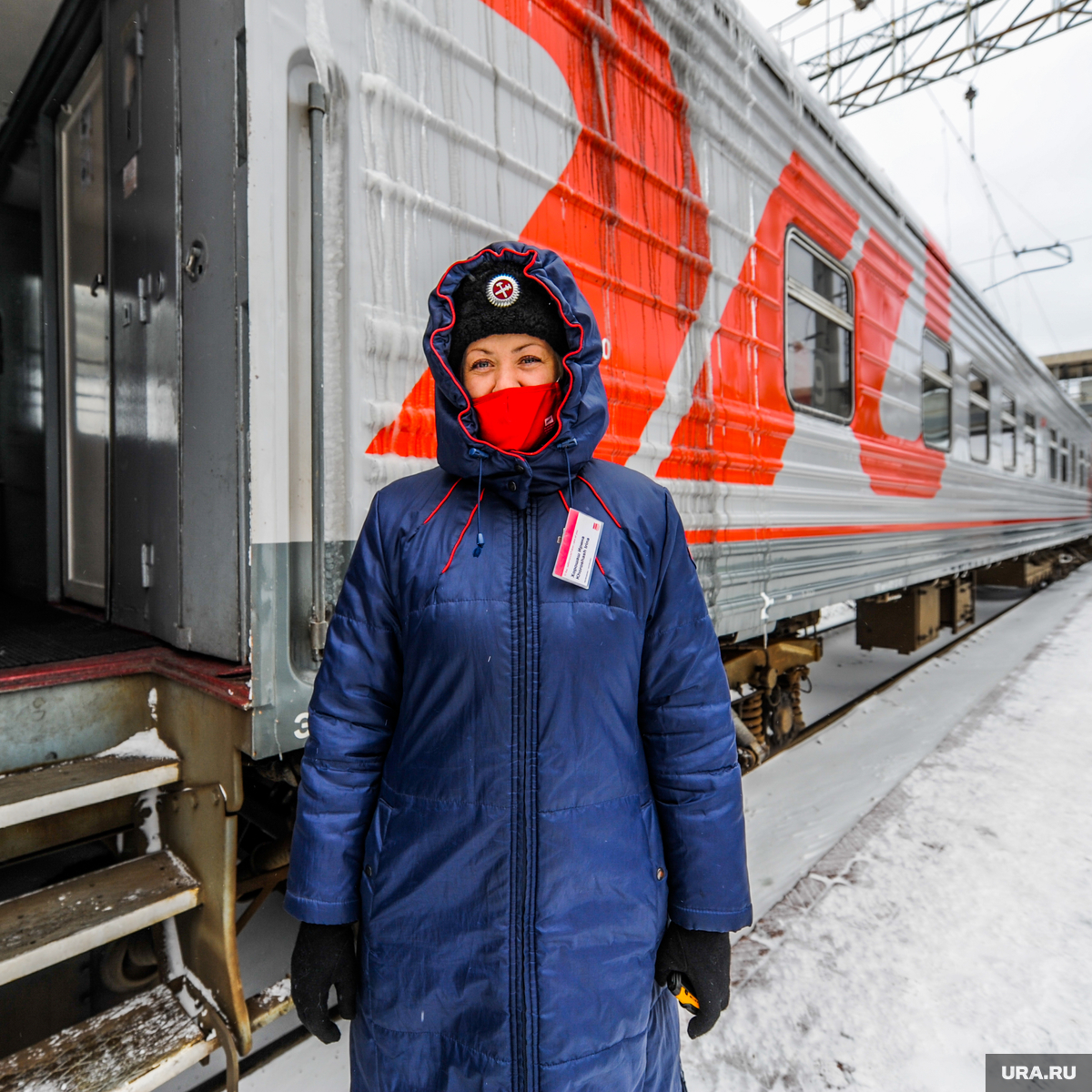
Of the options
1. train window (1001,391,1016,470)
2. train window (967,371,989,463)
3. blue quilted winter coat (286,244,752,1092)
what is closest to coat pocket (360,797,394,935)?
blue quilted winter coat (286,244,752,1092)

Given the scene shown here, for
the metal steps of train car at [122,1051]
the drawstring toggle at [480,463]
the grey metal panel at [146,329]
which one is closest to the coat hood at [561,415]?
the drawstring toggle at [480,463]

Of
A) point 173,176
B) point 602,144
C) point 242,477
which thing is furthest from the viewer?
point 602,144

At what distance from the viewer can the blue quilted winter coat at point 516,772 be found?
1.03 m

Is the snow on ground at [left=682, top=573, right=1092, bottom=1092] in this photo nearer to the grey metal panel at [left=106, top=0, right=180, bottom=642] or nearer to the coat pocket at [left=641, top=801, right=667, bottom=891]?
the coat pocket at [left=641, top=801, right=667, bottom=891]

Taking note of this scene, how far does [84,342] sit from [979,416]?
652 centimetres

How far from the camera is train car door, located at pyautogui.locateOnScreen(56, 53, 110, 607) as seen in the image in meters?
2.33

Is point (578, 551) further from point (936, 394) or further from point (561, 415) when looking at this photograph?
point (936, 394)

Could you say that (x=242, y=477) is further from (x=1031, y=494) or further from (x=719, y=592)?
(x=1031, y=494)

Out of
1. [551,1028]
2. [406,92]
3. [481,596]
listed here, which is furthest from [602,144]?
[551,1028]

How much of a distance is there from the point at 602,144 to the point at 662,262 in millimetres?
403

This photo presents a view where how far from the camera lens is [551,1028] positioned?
3.32 feet

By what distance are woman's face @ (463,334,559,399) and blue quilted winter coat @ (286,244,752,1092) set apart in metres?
0.08

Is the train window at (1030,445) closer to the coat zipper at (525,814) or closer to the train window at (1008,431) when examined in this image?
the train window at (1008,431)

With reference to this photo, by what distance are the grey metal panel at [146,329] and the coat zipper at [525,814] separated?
3.64 feet
